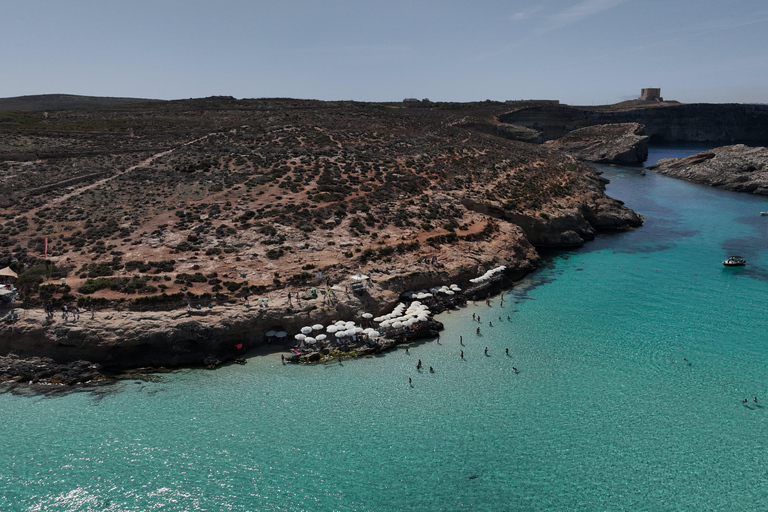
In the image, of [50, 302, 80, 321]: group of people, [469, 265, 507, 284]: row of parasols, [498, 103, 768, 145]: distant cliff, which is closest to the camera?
[50, 302, 80, 321]: group of people

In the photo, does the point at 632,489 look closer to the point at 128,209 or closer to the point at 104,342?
the point at 104,342

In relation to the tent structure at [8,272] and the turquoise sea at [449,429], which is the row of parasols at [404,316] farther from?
the tent structure at [8,272]

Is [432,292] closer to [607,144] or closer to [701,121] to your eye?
[607,144]

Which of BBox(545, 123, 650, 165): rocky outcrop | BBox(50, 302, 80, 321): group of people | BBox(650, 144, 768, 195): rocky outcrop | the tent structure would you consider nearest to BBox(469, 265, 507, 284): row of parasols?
BBox(50, 302, 80, 321): group of people

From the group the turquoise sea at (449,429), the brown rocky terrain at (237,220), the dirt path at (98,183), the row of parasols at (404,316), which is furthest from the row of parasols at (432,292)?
the dirt path at (98,183)

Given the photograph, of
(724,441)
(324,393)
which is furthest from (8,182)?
(724,441)

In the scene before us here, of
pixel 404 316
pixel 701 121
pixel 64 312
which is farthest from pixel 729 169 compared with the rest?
pixel 64 312

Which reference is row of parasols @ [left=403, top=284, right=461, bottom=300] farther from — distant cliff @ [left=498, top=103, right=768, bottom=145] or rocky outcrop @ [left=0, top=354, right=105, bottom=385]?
distant cliff @ [left=498, top=103, right=768, bottom=145]
